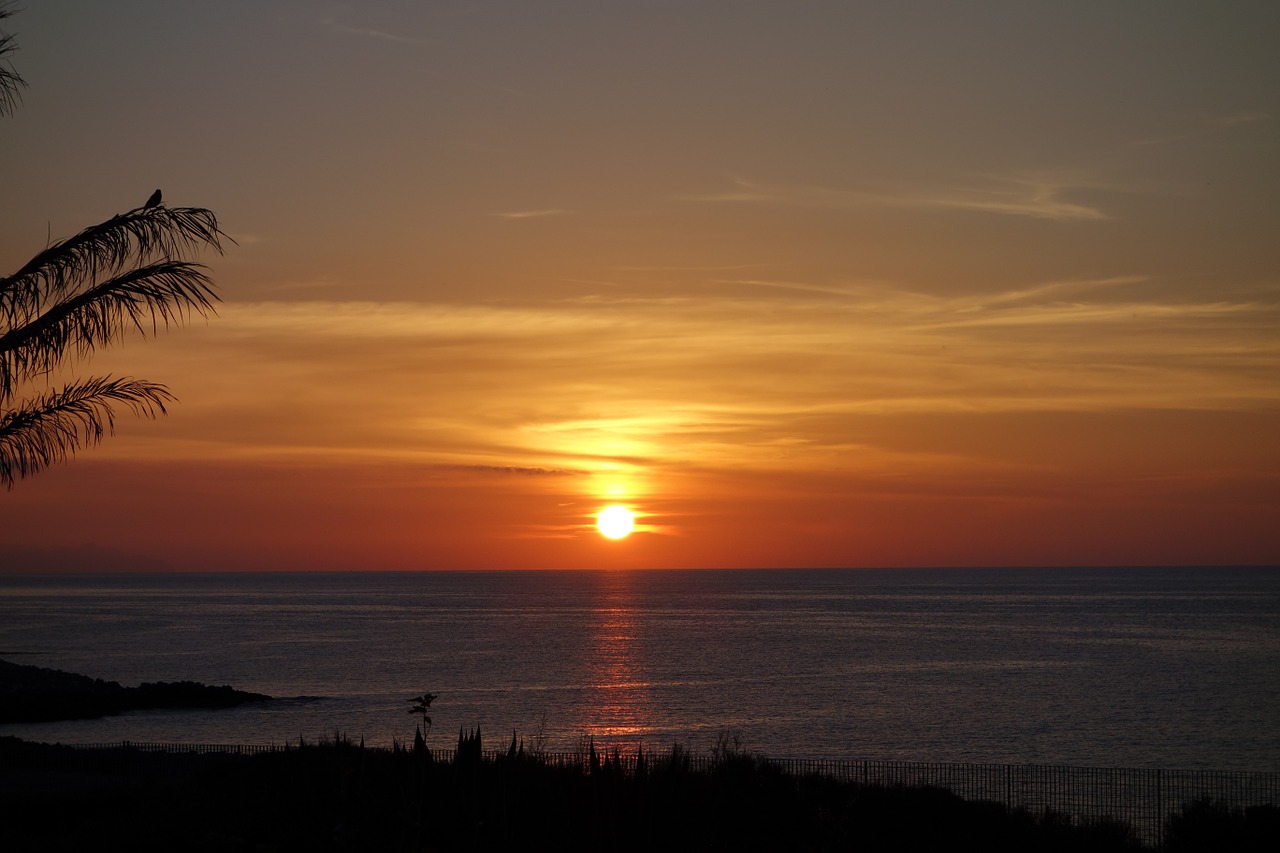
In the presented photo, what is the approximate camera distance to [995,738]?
57.3m

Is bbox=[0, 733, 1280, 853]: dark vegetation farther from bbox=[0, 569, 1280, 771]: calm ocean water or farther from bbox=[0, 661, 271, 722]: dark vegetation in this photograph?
bbox=[0, 661, 271, 722]: dark vegetation

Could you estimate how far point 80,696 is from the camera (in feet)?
213

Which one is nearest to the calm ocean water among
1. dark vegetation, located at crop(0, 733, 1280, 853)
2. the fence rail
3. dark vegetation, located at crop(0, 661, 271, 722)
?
dark vegetation, located at crop(0, 661, 271, 722)

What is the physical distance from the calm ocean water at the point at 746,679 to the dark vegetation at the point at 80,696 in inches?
83.3

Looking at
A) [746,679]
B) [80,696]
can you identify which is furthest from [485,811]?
[746,679]

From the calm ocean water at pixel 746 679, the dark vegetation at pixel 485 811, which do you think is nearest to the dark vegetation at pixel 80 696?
the calm ocean water at pixel 746 679

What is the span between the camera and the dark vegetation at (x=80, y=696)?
203ft

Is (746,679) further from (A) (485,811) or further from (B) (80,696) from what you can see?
(A) (485,811)

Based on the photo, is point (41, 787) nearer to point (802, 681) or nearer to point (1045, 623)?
point (802, 681)

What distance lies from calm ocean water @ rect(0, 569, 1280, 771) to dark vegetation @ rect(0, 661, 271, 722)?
2116 mm

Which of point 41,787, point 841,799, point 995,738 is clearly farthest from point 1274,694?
point 41,787

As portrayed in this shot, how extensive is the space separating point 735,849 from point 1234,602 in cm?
21125

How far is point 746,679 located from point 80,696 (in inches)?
1674

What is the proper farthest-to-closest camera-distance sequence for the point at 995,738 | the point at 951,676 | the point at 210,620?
the point at 210,620, the point at 951,676, the point at 995,738
